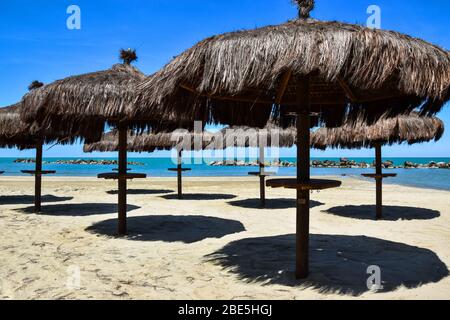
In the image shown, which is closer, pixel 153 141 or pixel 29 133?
pixel 29 133

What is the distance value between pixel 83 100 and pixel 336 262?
4.22 metres

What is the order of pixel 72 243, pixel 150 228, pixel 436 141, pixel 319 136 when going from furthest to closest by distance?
pixel 319 136 < pixel 436 141 < pixel 150 228 < pixel 72 243

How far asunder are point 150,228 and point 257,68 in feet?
14.5

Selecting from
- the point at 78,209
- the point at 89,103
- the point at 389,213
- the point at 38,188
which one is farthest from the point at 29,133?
the point at 389,213

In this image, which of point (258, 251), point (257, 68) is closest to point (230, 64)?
point (257, 68)

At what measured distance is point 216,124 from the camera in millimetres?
5145

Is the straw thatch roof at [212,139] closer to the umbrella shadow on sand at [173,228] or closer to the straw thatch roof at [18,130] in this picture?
the straw thatch roof at [18,130]

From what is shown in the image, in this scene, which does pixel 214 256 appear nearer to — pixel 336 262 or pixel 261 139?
pixel 336 262

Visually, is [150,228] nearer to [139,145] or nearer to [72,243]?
[72,243]

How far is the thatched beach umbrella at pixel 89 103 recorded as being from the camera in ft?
18.2

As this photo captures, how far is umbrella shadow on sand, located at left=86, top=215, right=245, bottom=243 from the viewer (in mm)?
6105

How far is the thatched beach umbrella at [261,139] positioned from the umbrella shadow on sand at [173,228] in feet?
7.85

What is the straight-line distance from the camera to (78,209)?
9242 mm
